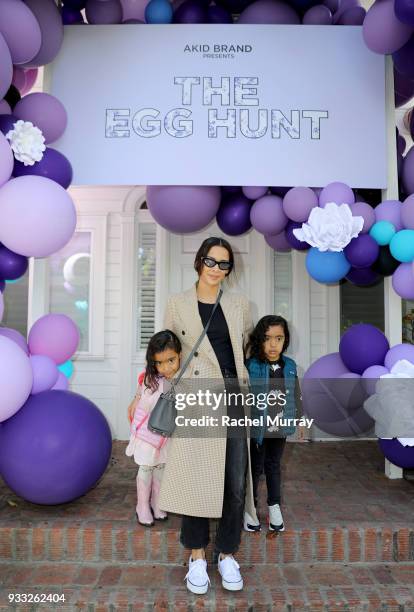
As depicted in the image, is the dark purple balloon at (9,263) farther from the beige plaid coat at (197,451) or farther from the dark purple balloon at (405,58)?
the dark purple balloon at (405,58)

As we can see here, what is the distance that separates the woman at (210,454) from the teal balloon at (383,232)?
49.2 inches

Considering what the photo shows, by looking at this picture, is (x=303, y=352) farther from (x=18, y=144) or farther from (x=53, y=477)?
(x=18, y=144)

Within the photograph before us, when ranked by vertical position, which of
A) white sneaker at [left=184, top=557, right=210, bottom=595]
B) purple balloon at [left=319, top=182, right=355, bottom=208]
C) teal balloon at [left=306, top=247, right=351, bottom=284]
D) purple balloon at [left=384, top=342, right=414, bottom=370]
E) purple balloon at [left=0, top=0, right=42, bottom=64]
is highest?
purple balloon at [left=0, top=0, right=42, bottom=64]

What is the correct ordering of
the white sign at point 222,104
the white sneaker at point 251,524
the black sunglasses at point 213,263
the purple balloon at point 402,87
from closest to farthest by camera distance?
the black sunglasses at point 213,263
the white sneaker at point 251,524
the white sign at point 222,104
the purple balloon at point 402,87

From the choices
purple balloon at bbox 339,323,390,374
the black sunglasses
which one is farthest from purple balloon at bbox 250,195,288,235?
the black sunglasses

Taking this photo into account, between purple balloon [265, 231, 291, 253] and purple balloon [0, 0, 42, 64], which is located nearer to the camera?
purple balloon [0, 0, 42, 64]

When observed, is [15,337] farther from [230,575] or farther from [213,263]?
[230,575]

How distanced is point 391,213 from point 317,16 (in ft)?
4.98

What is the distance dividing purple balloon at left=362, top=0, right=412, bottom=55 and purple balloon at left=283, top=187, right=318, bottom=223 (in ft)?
3.19

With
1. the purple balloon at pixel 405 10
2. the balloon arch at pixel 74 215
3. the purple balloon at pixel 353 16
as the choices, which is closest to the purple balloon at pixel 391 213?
the balloon arch at pixel 74 215

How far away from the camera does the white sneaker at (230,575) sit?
7.69 feet

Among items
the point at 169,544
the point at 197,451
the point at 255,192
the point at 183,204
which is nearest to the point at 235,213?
the point at 255,192

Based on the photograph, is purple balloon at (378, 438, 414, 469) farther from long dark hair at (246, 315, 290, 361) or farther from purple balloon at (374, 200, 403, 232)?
purple balloon at (374, 200, 403, 232)

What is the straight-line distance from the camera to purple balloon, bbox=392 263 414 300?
3143 mm
